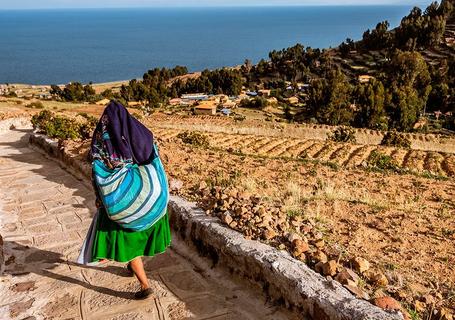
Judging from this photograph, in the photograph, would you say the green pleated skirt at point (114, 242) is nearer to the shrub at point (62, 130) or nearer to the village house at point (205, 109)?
the shrub at point (62, 130)

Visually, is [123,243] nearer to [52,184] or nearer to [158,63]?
[52,184]

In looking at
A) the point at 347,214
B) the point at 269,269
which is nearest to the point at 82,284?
the point at 269,269

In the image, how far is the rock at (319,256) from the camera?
3.69 metres

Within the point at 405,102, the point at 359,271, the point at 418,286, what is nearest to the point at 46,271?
the point at 359,271

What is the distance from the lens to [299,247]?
151 inches

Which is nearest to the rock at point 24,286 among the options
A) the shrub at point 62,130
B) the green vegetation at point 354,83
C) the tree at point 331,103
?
the shrub at point 62,130

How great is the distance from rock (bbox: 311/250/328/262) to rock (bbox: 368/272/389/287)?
40 cm

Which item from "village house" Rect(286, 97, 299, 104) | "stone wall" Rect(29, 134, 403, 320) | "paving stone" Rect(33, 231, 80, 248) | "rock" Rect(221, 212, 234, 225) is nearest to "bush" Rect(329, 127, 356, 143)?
"stone wall" Rect(29, 134, 403, 320)

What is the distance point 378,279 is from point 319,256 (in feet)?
1.65

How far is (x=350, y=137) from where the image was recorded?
28.7 metres

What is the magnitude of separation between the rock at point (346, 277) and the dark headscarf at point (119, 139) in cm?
180

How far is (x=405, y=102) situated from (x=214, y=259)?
38421mm

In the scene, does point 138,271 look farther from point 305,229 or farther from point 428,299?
point 428,299

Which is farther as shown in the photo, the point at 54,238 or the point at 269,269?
the point at 54,238
